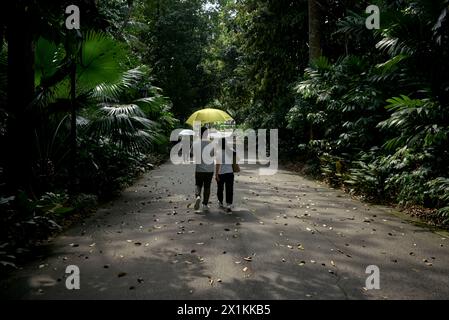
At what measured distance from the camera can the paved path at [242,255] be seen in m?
4.47

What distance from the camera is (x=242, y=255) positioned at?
571cm

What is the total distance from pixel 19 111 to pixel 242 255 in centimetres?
463

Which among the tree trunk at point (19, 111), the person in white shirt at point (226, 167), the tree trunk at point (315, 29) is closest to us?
the tree trunk at point (19, 111)

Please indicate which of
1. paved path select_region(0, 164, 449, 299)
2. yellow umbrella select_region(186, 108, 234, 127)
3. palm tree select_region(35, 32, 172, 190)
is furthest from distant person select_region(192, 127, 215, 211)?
palm tree select_region(35, 32, 172, 190)

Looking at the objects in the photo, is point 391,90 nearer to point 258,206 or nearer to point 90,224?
point 258,206

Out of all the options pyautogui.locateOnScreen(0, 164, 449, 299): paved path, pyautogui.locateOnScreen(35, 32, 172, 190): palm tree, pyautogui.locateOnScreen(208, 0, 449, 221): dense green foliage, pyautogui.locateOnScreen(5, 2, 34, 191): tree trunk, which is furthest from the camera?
pyautogui.locateOnScreen(35, 32, 172, 190): palm tree

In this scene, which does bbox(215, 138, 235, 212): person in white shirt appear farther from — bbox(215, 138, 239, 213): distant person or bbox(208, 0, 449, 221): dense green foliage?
bbox(208, 0, 449, 221): dense green foliage

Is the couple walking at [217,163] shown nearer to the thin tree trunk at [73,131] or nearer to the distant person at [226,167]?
the distant person at [226,167]

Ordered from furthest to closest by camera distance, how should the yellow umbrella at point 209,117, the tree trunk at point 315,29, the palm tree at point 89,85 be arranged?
the tree trunk at point 315,29 < the yellow umbrella at point 209,117 < the palm tree at point 89,85

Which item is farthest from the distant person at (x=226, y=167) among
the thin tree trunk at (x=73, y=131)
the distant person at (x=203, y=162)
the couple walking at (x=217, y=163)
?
the thin tree trunk at (x=73, y=131)

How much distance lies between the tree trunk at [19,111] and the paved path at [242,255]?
139 cm

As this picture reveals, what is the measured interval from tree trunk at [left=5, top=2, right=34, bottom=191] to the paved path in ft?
4.57

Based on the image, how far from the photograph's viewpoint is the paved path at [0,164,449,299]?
447 centimetres

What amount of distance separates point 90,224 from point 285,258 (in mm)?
3935
